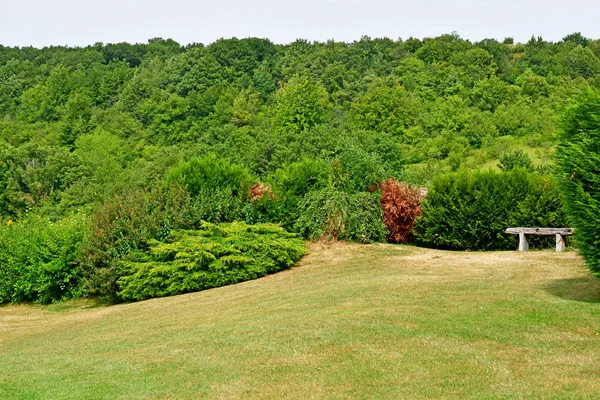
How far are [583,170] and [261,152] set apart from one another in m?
39.5

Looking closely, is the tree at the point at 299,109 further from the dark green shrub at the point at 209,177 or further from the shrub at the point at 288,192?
the dark green shrub at the point at 209,177

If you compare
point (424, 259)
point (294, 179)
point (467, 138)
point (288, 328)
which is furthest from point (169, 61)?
point (288, 328)

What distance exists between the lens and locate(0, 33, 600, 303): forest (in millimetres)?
22719

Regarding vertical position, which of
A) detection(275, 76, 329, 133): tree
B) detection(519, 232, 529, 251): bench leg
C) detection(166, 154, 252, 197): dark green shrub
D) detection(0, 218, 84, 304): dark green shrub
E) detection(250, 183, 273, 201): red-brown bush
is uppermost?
detection(275, 76, 329, 133): tree

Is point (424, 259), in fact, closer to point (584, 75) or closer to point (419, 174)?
point (419, 174)

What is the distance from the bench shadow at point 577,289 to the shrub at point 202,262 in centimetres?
869

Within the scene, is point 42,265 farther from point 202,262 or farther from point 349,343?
point 349,343

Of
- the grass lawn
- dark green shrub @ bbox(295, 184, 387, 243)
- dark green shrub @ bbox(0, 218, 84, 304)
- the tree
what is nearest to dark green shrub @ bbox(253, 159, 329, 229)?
dark green shrub @ bbox(295, 184, 387, 243)

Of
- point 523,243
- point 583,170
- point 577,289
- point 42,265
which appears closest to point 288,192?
point 523,243

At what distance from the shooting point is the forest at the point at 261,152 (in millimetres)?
22719

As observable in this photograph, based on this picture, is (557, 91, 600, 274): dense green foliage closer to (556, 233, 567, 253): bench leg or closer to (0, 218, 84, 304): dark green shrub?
(556, 233, 567, 253): bench leg

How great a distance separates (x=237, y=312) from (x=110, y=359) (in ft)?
14.2

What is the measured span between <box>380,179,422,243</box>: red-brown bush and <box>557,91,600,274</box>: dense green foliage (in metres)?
11.5

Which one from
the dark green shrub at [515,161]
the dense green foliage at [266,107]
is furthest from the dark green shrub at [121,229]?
the dark green shrub at [515,161]
